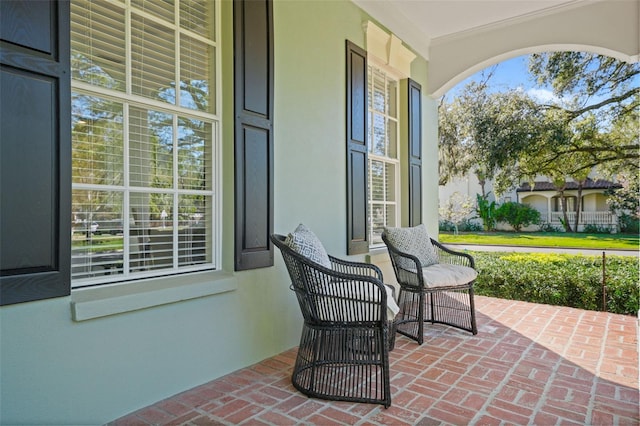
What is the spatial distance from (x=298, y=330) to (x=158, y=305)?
1.29m

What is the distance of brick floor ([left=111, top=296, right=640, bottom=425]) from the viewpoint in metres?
2.01

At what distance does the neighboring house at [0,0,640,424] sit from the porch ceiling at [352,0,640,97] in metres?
0.03

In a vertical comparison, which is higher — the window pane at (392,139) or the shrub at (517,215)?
the window pane at (392,139)

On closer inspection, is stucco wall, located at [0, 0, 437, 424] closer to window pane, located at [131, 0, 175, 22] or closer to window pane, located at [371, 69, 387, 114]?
window pane, located at [131, 0, 175, 22]

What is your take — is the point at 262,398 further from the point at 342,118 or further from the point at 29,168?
the point at 342,118

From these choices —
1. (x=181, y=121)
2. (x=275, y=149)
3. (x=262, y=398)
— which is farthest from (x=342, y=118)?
(x=262, y=398)

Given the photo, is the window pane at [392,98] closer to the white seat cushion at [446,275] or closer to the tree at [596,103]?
the white seat cushion at [446,275]

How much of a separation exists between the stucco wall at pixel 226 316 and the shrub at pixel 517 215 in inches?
620


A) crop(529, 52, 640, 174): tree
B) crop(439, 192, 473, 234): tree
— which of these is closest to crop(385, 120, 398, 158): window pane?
crop(529, 52, 640, 174): tree

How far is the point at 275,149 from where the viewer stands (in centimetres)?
292

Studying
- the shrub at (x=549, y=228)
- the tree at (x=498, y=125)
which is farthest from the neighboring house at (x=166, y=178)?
the shrub at (x=549, y=228)

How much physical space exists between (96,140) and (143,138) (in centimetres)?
26

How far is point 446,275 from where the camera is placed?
10.9 ft

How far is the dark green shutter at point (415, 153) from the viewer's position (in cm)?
482
